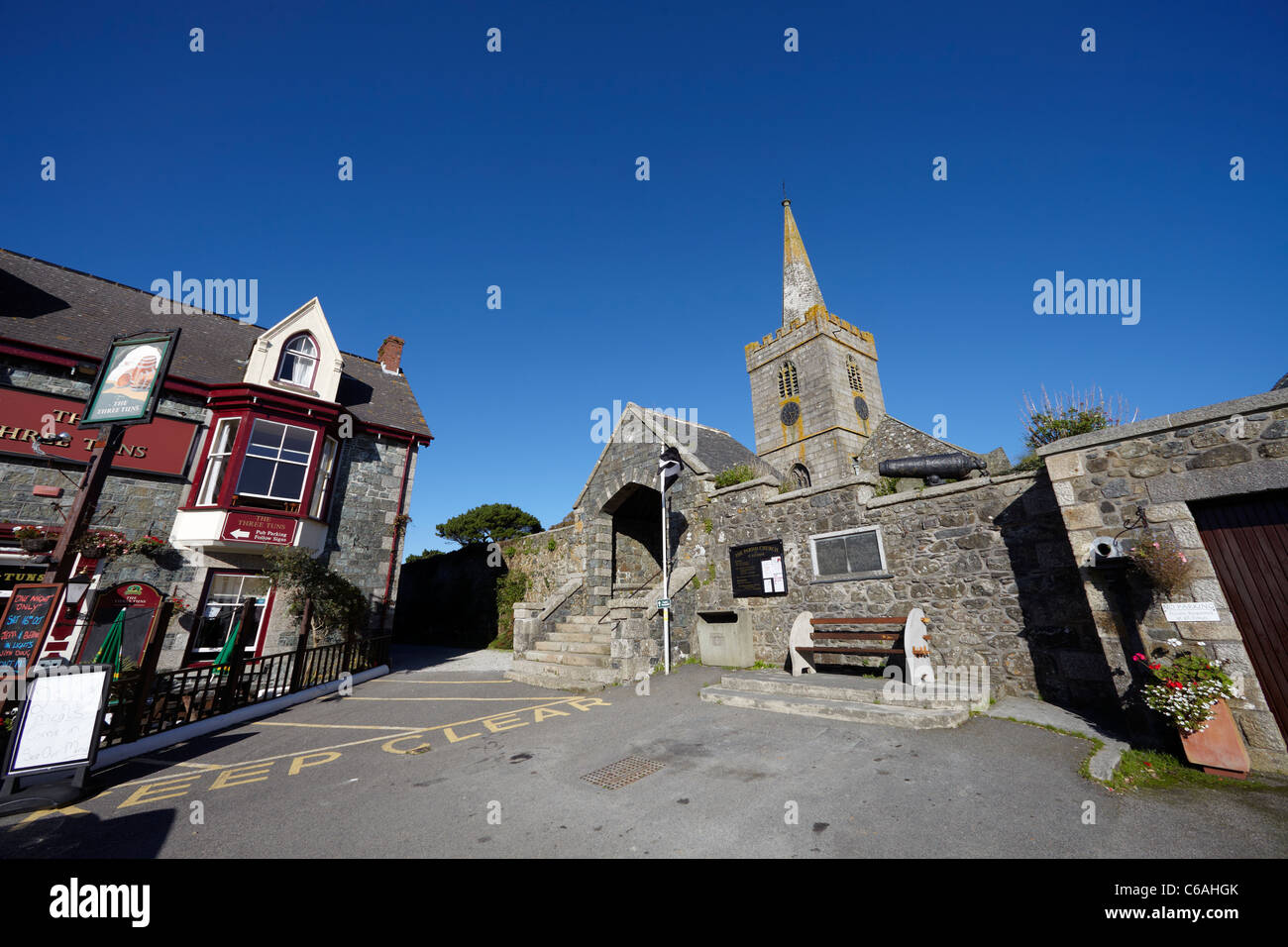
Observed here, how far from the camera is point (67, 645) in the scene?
32.5 ft

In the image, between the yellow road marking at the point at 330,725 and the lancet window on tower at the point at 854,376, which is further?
the lancet window on tower at the point at 854,376

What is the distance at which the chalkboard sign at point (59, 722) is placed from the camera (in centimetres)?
491

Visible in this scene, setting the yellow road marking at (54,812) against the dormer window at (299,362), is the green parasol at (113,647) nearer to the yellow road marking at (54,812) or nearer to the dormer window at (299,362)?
the yellow road marking at (54,812)

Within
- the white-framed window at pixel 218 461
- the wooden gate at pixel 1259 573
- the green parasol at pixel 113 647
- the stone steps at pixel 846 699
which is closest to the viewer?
the wooden gate at pixel 1259 573

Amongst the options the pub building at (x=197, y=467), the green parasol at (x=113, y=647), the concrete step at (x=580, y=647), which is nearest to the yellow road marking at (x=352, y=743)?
the concrete step at (x=580, y=647)

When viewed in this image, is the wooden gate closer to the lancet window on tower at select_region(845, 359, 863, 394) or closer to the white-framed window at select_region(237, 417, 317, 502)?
the white-framed window at select_region(237, 417, 317, 502)

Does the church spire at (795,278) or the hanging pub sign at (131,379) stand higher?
the church spire at (795,278)

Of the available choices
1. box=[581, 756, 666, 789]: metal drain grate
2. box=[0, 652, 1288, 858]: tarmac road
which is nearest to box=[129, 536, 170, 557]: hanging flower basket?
box=[0, 652, 1288, 858]: tarmac road

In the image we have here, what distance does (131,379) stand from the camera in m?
6.71

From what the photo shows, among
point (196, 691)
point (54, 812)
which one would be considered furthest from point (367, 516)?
point (54, 812)

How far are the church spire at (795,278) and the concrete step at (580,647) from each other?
1205 inches

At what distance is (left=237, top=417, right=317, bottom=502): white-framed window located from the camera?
12.5 m

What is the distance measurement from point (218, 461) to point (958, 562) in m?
16.9
